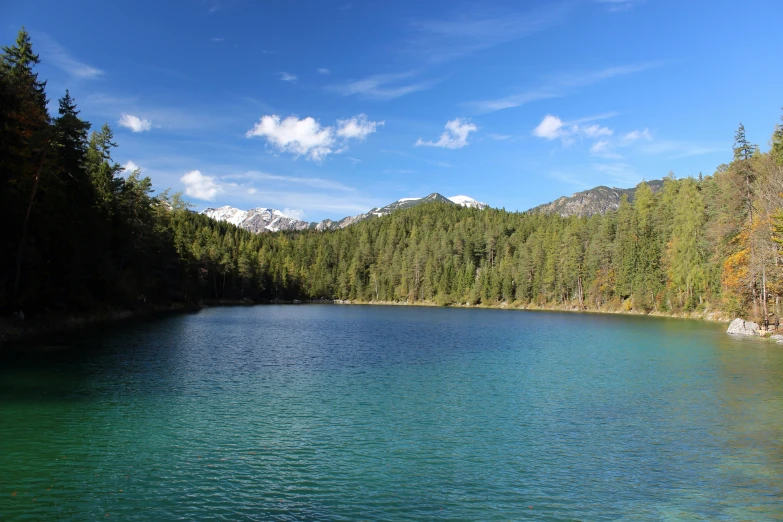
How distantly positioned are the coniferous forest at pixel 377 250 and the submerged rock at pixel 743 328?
5.97 feet

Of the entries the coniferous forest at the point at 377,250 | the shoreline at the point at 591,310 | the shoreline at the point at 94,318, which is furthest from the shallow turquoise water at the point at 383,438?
the shoreline at the point at 591,310

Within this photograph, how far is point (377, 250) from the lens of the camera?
187m

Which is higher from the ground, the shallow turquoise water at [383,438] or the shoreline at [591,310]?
the shoreline at [591,310]

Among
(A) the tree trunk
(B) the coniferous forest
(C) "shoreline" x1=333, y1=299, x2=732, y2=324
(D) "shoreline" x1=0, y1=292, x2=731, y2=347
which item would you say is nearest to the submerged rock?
(B) the coniferous forest

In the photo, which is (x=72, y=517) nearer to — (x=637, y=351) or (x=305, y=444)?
(x=305, y=444)

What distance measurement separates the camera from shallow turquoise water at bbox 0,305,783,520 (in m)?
11.7

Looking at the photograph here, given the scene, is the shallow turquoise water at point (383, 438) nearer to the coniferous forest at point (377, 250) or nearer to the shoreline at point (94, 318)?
the shoreline at point (94, 318)

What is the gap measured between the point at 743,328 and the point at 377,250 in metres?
143

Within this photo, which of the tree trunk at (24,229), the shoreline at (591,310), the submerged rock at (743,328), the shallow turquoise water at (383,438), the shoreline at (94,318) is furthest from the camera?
the shoreline at (591,310)

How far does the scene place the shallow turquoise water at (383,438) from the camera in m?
11.7

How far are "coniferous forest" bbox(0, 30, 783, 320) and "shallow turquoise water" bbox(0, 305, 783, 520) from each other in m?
12.4

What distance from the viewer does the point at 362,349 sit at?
40250 millimetres

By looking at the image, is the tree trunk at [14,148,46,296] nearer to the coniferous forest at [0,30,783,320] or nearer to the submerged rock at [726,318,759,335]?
the coniferous forest at [0,30,783,320]

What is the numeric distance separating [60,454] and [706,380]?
98.8 feet
